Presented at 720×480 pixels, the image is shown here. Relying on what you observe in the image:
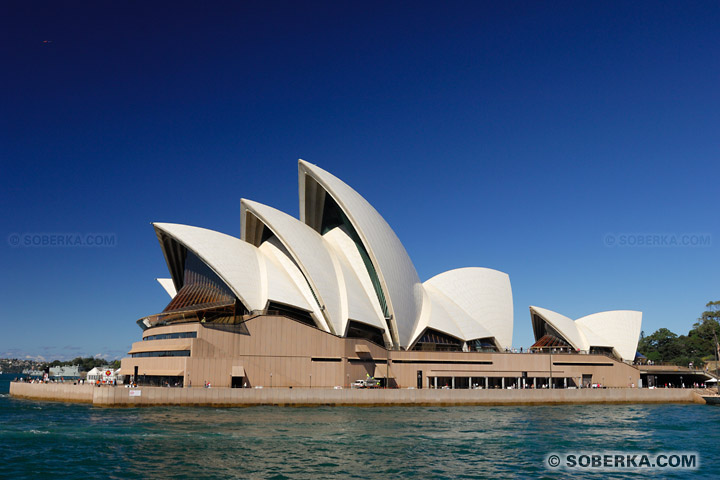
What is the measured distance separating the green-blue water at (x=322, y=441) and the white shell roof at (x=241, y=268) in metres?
11.0

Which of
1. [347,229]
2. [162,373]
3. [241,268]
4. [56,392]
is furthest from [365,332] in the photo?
[56,392]

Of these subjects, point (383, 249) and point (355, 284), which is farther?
point (383, 249)

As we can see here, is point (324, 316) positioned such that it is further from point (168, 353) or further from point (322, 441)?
point (322, 441)

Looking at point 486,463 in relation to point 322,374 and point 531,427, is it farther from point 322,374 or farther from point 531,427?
point 322,374

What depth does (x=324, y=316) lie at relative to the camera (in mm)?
54844

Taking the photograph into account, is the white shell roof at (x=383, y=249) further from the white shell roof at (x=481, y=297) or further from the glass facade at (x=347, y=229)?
the white shell roof at (x=481, y=297)

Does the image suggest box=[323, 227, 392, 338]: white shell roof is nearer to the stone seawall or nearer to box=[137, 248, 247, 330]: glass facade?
the stone seawall

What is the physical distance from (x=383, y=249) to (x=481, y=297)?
16.6 meters

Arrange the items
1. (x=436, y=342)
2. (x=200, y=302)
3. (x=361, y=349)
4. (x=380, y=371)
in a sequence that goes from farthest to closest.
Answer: (x=436, y=342), (x=380, y=371), (x=200, y=302), (x=361, y=349)

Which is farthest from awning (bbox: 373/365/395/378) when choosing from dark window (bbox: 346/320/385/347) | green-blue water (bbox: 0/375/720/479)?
green-blue water (bbox: 0/375/720/479)

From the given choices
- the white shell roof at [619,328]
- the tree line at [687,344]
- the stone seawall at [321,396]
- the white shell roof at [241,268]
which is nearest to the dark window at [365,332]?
the white shell roof at [241,268]

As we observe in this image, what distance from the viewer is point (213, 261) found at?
53531 mm

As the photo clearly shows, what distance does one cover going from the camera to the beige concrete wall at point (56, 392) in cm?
5192

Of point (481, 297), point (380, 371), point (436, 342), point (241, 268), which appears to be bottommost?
point (380, 371)
